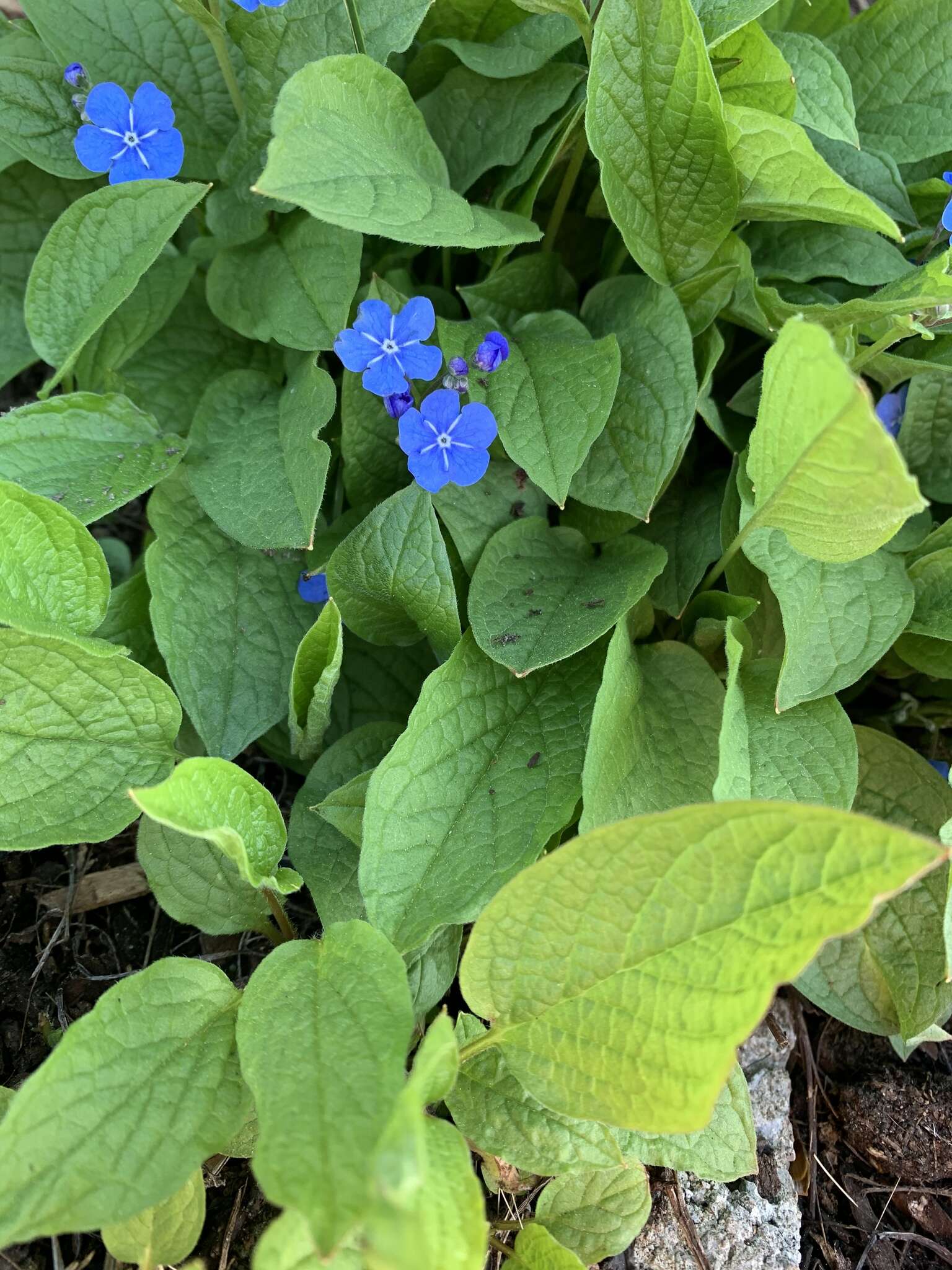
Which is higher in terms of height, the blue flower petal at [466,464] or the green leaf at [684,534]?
the blue flower petal at [466,464]

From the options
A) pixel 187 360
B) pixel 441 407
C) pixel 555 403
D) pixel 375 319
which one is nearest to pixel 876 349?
pixel 555 403

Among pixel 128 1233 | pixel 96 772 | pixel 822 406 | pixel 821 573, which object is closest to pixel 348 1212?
pixel 128 1233

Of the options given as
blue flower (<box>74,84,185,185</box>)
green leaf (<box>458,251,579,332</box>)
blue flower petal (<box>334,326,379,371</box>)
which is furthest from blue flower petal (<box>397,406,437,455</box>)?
blue flower (<box>74,84,185,185</box>)

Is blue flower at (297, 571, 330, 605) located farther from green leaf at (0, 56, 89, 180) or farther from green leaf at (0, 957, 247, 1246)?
green leaf at (0, 56, 89, 180)

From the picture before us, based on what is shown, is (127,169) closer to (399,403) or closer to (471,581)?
(399,403)

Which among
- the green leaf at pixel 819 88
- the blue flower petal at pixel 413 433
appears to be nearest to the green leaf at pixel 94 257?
the blue flower petal at pixel 413 433

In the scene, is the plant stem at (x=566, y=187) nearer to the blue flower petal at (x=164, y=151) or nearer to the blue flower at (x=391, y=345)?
the blue flower at (x=391, y=345)

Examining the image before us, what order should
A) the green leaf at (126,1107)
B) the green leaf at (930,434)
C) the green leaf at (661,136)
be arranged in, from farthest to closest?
the green leaf at (930,434), the green leaf at (661,136), the green leaf at (126,1107)
